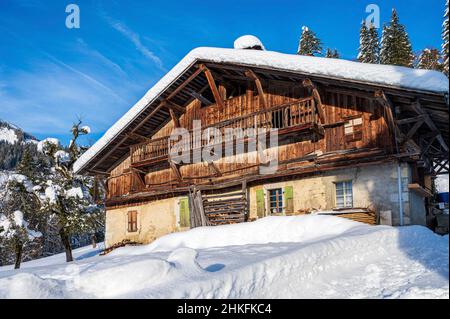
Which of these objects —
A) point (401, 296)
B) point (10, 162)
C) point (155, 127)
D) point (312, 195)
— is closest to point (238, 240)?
point (312, 195)

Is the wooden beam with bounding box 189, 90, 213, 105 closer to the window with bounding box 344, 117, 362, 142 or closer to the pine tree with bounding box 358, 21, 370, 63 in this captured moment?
the window with bounding box 344, 117, 362, 142

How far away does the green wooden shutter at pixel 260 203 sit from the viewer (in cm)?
1534

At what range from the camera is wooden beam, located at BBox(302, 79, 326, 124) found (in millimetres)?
13750

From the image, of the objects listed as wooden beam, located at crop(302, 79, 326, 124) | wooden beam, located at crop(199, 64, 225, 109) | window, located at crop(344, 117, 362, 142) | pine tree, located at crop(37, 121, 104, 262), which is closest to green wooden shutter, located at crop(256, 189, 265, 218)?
wooden beam, located at crop(302, 79, 326, 124)

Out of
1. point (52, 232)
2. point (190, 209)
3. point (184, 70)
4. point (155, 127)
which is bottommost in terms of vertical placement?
point (52, 232)

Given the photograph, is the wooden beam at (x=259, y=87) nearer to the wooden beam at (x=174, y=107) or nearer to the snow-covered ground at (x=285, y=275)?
the wooden beam at (x=174, y=107)

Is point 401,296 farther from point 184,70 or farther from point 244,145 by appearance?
point 184,70

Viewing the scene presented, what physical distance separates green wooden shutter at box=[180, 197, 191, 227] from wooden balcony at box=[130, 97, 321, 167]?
223 cm

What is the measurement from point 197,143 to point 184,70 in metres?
3.46

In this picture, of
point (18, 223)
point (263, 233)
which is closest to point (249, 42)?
point (263, 233)

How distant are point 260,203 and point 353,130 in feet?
15.4

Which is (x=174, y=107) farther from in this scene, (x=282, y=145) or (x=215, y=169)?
(x=282, y=145)

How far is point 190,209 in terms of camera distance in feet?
57.0
